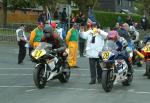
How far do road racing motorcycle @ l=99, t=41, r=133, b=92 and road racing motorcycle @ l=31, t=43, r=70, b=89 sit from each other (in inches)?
58.9

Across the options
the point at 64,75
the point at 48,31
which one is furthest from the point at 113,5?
the point at 48,31

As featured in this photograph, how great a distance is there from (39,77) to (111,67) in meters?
1.95

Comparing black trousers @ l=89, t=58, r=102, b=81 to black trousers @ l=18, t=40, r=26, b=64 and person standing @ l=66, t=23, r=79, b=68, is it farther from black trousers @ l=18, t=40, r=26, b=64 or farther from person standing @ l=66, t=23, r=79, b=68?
black trousers @ l=18, t=40, r=26, b=64

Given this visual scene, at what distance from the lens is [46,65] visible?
15.3 metres

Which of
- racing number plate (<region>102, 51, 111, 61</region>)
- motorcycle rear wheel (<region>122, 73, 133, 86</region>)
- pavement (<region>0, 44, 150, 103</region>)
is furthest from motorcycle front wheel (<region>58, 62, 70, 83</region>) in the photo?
racing number plate (<region>102, 51, 111, 61</region>)

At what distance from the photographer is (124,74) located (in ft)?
50.1

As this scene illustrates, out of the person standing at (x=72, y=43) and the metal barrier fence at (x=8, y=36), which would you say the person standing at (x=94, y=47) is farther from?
the metal barrier fence at (x=8, y=36)

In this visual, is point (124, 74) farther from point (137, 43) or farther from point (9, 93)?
point (137, 43)

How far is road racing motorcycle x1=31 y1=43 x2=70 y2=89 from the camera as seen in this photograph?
15.0m

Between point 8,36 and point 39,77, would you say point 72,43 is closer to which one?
point 39,77

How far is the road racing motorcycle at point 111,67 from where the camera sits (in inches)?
564

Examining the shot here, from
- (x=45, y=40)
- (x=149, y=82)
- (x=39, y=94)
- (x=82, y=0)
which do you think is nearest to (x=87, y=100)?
(x=39, y=94)

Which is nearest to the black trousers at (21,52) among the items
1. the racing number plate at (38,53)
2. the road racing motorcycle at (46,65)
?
the road racing motorcycle at (46,65)

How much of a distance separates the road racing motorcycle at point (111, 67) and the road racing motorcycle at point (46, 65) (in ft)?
4.91
